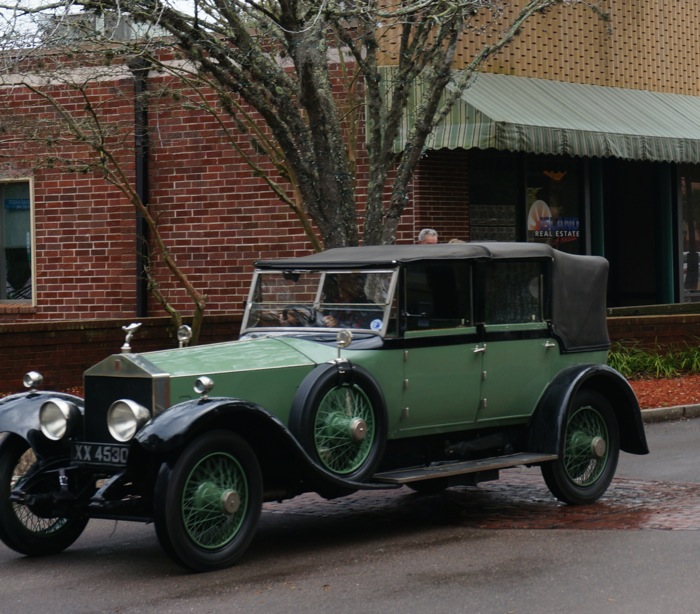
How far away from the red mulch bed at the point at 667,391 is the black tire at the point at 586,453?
568 cm

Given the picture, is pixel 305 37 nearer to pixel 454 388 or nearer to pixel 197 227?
pixel 454 388

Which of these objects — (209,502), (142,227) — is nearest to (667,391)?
(142,227)

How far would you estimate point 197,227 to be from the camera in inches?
757

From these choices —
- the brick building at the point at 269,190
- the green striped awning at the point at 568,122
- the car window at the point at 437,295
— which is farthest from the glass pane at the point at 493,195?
the car window at the point at 437,295

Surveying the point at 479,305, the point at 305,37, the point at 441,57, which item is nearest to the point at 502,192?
the point at 441,57

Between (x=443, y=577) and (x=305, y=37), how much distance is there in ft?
23.2

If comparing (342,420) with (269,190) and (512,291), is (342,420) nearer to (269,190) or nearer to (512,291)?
(512,291)

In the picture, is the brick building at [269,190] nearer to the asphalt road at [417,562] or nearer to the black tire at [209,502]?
the asphalt road at [417,562]

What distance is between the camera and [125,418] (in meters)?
7.46

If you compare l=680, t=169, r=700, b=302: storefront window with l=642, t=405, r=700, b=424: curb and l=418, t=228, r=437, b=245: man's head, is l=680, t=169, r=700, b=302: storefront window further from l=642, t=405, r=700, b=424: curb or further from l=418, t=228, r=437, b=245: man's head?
l=418, t=228, r=437, b=245: man's head

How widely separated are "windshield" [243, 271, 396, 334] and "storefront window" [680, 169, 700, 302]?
49.9 ft

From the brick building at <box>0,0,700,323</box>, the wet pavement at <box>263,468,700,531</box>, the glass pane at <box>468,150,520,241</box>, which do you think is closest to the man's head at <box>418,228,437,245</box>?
the wet pavement at <box>263,468,700,531</box>

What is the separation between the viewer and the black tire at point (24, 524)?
7805 mm

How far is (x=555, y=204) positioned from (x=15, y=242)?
8.65 metres
